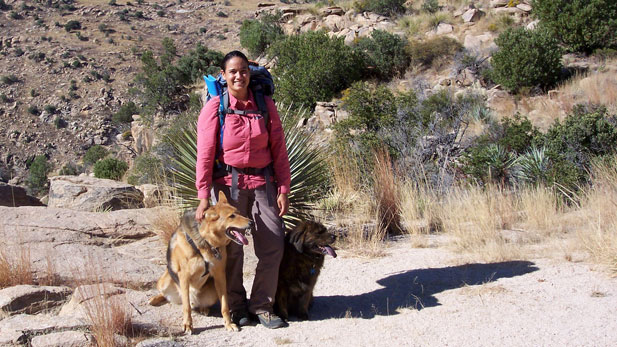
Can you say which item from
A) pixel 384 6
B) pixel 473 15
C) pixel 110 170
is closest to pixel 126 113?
pixel 110 170

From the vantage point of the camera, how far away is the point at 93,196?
29.6ft

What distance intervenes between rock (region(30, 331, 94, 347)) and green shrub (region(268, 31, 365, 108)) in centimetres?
1435

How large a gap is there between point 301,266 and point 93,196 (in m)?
5.86

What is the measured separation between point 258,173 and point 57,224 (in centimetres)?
382

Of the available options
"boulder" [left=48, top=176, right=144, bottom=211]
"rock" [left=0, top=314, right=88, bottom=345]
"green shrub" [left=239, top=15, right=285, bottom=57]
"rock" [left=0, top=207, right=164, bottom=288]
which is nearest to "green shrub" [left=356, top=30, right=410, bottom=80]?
"green shrub" [left=239, top=15, right=285, bottom=57]

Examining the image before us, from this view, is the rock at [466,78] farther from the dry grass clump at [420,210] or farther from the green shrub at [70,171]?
the green shrub at [70,171]

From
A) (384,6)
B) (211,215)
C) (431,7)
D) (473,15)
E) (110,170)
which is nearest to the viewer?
(211,215)

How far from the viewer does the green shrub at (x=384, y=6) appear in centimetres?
2484

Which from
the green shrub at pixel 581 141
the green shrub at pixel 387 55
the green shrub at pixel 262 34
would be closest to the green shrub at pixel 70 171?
the green shrub at pixel 262 34

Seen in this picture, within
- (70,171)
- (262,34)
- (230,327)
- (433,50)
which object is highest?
(262,34)

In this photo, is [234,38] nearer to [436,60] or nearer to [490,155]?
[436,60]

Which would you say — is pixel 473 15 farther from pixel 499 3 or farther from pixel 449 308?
pixel 449 308

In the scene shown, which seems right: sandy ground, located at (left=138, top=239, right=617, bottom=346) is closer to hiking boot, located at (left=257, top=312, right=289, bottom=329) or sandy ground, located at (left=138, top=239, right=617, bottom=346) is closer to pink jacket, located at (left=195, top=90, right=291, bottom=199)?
hiking boot, located at (left=257, top=312, right=289, bottom=329)

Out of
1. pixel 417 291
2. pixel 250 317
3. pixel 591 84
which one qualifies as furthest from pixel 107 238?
pixel 591 84
